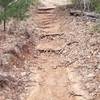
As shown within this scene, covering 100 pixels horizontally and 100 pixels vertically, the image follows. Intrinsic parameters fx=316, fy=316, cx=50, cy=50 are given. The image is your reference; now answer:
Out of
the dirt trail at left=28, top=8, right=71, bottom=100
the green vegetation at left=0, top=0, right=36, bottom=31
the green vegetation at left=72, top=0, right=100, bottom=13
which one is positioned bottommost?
the dirt trail at left=28, top=8, right=71, bottom=100

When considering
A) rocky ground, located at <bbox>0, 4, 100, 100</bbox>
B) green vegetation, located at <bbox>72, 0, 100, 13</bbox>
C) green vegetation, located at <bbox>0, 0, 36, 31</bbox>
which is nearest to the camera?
rocky ground, located at <bbox>0, 4, 100, 100</bbox>

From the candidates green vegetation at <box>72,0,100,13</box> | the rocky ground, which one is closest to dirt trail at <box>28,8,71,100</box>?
the rocky ground

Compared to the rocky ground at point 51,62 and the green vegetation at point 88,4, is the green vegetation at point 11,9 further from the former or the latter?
the green vegetation at point 88,4

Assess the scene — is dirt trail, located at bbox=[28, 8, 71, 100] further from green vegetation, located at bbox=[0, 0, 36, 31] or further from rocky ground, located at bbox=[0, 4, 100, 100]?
green vegetation, located at bbox=[0, 0, 36, 31]

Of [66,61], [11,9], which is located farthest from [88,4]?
[66,61]

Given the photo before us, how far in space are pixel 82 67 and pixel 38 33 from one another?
14.2 feet

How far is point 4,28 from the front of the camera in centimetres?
1212

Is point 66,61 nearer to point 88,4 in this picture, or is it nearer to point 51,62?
point 51,62

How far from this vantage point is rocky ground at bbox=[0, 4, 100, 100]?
25.7 feet

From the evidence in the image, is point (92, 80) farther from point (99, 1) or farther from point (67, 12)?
point (67, 12)

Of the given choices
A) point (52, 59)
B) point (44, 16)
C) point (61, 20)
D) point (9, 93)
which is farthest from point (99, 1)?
point (9, 93)

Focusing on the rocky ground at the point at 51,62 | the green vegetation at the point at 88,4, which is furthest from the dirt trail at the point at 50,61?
the green vegetation at the point at 88,4

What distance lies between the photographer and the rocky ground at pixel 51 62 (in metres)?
7.82

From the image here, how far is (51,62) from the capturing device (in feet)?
32.9
